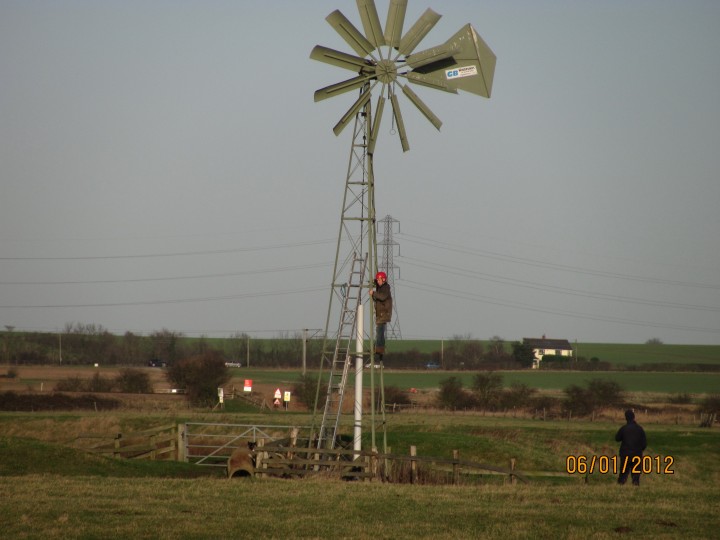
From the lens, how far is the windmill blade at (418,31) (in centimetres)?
2680

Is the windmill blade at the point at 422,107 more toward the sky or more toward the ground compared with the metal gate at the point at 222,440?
more toward the sky

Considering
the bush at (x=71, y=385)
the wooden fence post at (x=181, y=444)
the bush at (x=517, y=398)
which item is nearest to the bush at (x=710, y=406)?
the bush at (x=517, y=398)

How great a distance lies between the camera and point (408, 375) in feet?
390

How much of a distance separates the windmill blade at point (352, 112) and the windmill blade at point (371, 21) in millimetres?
1566

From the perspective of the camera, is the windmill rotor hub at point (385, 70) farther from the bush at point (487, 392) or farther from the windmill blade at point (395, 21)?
the bush at point (487, 392)

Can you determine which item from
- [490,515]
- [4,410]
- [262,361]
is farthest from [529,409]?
[262,361]

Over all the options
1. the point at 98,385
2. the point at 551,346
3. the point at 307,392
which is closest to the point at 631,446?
the point at 307,392

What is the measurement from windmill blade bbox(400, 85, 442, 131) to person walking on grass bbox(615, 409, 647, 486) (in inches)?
379

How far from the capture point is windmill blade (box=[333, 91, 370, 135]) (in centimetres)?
2781

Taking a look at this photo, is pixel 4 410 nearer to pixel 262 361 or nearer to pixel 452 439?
pixel 452 439

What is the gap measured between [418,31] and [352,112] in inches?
117

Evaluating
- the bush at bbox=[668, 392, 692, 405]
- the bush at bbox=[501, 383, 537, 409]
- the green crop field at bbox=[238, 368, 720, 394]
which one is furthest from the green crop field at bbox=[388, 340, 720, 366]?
the bush at bbox=[501, 383, 537, 409]

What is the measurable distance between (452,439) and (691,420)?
3086cm

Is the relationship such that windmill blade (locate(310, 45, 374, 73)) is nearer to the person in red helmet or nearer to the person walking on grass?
the person in red helmet
